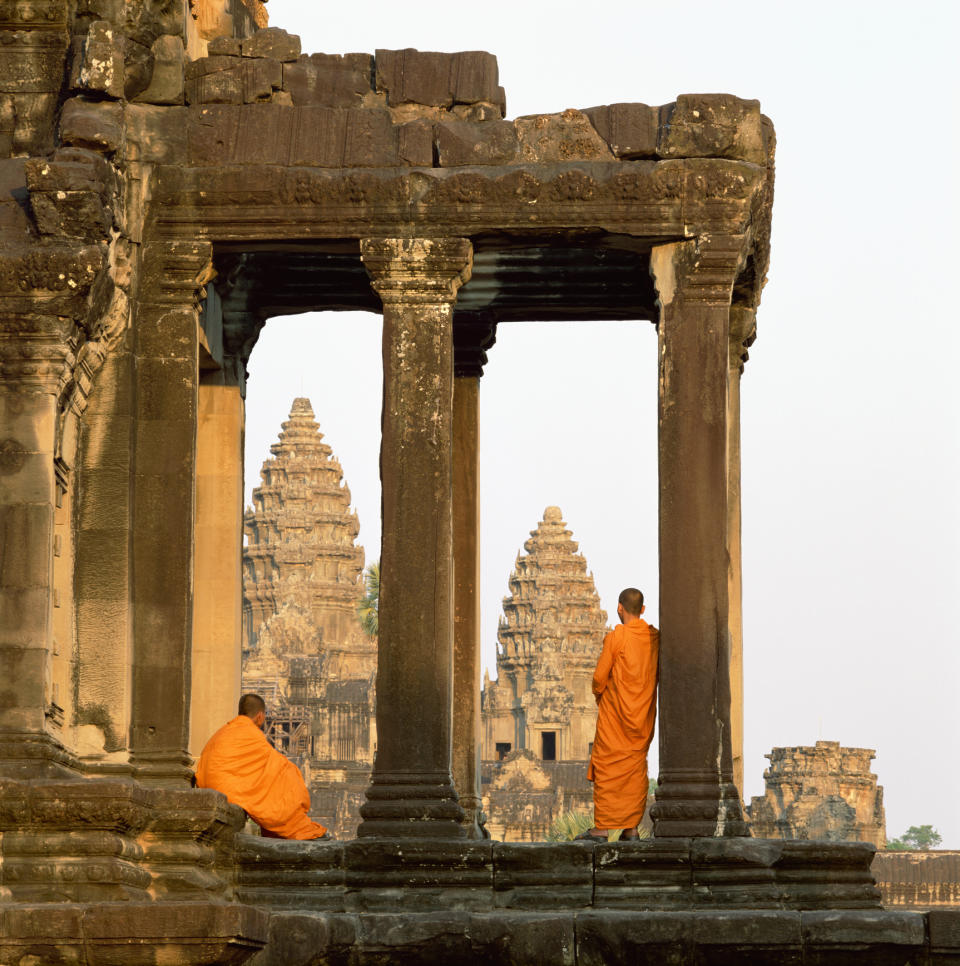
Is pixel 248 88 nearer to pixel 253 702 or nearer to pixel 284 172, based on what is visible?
pixel 284 172

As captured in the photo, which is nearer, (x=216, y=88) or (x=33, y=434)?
(x=33, y=434)

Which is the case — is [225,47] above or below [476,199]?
above

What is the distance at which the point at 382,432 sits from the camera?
16.2 meters

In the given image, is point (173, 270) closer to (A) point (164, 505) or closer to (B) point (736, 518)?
(A) point (164, 505)

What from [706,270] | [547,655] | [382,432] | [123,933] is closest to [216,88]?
[382,432]

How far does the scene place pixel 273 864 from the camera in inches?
598

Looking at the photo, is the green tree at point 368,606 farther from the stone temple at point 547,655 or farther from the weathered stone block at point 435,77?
the weathered stone block at point 435,77

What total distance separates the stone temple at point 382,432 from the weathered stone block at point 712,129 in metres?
0.02

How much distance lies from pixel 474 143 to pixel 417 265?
3.21ft

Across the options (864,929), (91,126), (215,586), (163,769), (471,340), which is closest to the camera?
(864,929)

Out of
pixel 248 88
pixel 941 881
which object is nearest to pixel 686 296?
pixel 248 88

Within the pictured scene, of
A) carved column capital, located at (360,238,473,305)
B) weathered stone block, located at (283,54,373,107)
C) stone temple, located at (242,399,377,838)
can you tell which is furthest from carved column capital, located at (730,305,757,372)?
stone temple, located at (242,399,377,838)

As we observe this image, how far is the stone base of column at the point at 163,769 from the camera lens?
15.7m

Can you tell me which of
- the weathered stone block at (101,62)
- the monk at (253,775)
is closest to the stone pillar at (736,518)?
the monk at (253,775)
